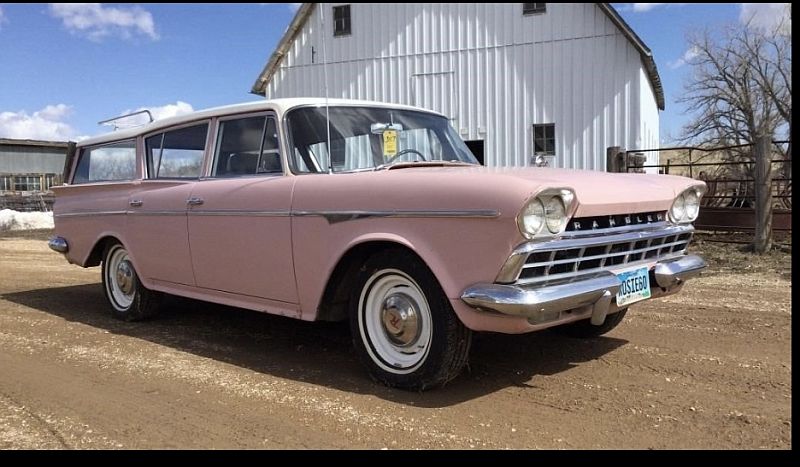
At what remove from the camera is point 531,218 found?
321 cm

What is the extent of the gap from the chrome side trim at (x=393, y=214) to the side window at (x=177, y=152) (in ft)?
4.91

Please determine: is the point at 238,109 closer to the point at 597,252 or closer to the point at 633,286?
the point at 597,252

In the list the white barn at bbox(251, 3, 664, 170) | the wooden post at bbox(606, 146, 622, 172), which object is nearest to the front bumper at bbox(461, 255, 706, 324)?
the wooden post at bbox(606, 146, 622, 172)

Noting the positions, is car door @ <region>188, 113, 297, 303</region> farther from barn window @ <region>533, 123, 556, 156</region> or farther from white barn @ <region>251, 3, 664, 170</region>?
barn window @ <region>533, 123, 556, 156</region>

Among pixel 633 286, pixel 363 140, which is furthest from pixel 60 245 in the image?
pixel 633 286

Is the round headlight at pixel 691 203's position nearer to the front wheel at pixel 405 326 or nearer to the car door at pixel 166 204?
the front wheel at pixel 405 326

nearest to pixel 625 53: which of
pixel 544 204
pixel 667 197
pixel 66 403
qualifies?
pixel 667 197

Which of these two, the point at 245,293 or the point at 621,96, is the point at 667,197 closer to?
the point at 245,293

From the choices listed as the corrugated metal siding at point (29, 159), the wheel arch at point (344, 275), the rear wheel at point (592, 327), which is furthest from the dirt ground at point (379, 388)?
the corrugated metal siding at point (29, 159)

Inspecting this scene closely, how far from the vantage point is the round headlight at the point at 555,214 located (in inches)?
129

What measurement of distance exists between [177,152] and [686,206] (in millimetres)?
3928

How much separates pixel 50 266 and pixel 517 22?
11988mm

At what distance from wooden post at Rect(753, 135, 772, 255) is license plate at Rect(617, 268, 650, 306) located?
21.7ft
